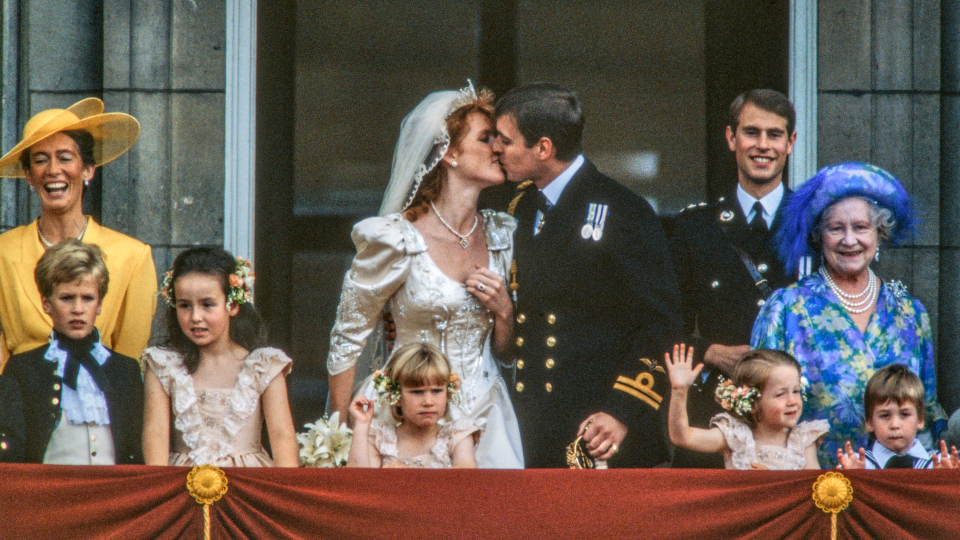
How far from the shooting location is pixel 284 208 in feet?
19.2

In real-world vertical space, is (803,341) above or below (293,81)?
below

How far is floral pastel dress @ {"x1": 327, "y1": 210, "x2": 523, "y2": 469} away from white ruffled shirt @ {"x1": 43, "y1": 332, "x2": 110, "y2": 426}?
0.84 m

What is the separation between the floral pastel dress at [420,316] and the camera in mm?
4258

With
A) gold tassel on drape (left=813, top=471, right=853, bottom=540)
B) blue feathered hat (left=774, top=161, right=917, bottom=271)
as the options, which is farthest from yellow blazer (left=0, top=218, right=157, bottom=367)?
gold tassel on drape (left=813, top=471, right=853, bottom=540)

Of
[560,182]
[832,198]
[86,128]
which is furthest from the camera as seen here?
[86,128]

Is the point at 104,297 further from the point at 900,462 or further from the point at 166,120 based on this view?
the point at 900,462

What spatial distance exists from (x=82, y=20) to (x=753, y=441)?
386cm

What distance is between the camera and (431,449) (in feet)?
13.1

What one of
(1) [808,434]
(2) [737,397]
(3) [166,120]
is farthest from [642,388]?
(3) [166,120]

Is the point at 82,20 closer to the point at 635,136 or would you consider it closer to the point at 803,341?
the point at 635,136

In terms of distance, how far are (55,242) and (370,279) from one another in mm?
1319

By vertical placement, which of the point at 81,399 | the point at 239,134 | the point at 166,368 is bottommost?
the point at 81,399

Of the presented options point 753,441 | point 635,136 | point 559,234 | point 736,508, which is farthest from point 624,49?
point 736,508

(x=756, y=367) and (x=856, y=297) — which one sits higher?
(x=856, y=297)
